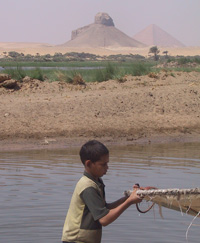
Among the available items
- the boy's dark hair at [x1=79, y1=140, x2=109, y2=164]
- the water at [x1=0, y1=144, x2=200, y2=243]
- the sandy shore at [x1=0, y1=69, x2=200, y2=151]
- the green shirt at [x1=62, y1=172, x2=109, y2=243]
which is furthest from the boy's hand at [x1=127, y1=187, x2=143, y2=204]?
the sandy shore at [x1=0, y1=69, x2=200, y2=151]

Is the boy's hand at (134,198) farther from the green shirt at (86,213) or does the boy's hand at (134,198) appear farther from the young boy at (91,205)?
the green shirt at (86,213)

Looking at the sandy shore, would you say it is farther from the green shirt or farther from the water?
the green shirt

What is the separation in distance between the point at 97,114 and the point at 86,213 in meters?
12.7

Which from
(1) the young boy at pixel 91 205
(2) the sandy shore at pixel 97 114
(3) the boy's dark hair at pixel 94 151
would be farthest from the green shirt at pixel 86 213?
(2) the sandy shore at pixel 97 114

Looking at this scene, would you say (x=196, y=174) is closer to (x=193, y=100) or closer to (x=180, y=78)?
(x=193, y=100)

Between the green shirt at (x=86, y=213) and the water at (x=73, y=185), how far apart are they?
2.88 ft

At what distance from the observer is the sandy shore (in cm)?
1542

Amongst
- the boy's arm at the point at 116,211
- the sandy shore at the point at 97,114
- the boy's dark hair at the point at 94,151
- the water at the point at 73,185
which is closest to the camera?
the boy's arm at the point at 116,211

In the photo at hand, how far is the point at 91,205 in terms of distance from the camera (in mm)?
4133

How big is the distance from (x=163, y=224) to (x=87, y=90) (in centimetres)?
1245

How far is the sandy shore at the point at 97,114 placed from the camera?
15422 mm

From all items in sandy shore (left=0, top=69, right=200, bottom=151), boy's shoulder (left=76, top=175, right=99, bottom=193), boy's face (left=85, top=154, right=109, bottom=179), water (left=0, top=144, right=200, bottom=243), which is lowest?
water (left=0, top=144, right=200, bottom=243)

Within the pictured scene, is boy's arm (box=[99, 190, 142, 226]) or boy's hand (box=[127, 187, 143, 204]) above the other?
boy's hand (box=[127, 187, 143, 204])

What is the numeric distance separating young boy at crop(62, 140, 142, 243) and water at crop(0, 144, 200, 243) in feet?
2.81
